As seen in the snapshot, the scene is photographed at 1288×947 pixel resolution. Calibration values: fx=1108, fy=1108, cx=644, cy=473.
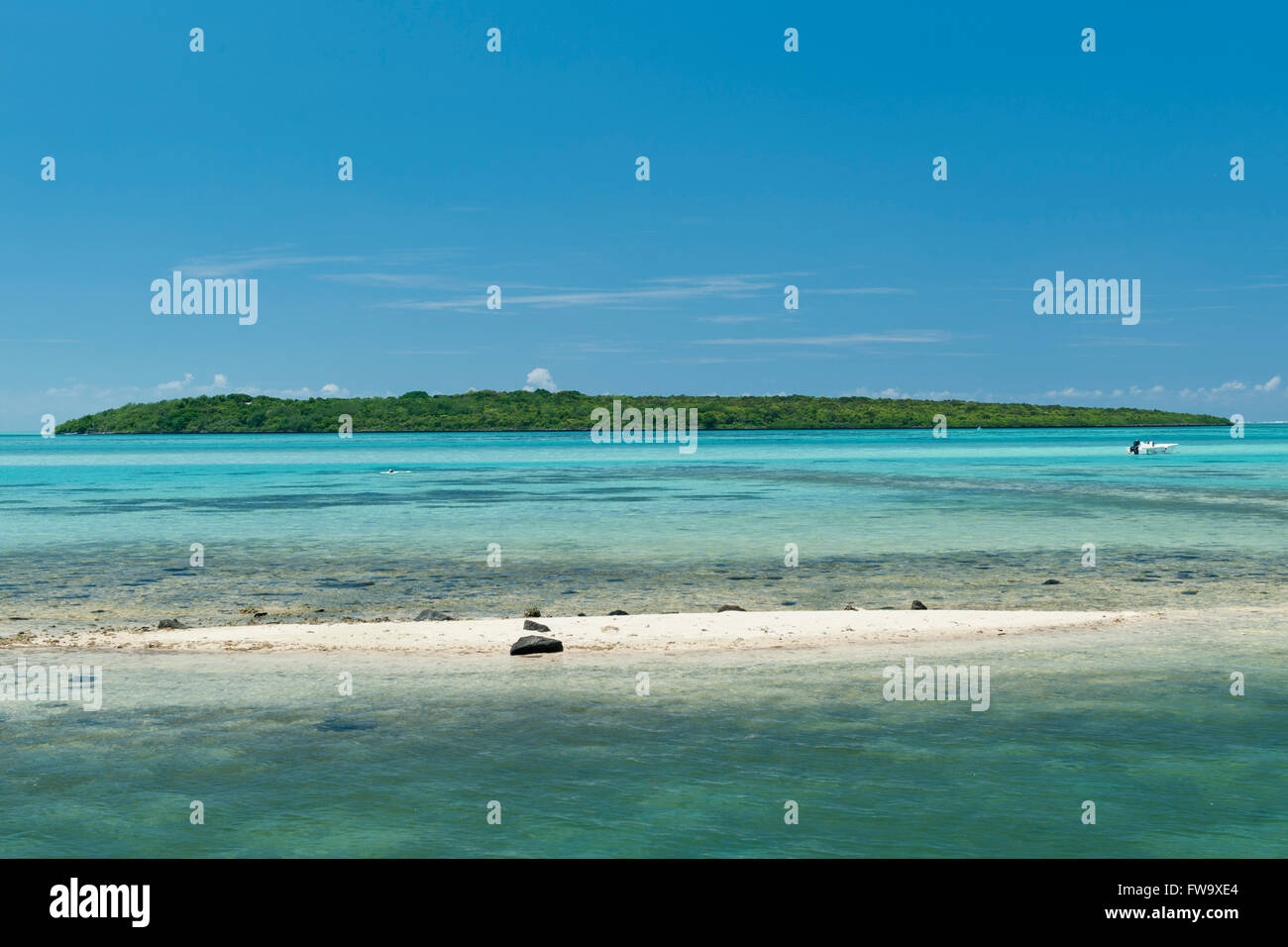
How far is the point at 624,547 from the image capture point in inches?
1292

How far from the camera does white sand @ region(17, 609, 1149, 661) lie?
53.4 feet

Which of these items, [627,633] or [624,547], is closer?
[627,633]

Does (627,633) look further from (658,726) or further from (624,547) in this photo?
(624,547)

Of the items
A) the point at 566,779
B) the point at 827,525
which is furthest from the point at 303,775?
the point at 827,525

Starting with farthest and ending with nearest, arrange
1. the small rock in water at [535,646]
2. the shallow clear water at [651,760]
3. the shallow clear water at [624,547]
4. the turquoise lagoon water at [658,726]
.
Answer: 1. the shallow clear water at [624,547]
2. the small rock in water at [535,646]
3. the turquoise lagoon water at [658,726]
4. the shallow clear water at [651,760]

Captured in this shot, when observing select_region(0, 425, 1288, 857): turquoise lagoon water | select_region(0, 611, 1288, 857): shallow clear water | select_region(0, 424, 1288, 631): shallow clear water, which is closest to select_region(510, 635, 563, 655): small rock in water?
select_region(0, 425, 1288, 857): turquoise lagoon water

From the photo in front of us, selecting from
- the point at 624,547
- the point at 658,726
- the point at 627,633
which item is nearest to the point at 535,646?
the point at 627,633

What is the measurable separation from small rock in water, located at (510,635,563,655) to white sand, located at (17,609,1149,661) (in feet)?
1.04

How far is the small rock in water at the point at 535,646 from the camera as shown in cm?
1552

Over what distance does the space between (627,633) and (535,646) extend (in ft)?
6.11

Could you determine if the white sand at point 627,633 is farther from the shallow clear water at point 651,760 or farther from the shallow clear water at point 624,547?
the shallow clear water at point 624,547

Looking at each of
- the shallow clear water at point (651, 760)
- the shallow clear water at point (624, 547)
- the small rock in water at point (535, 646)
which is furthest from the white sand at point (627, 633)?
the shallow clear water at point (624, 547)

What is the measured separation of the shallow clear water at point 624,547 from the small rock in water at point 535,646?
5.39 m
